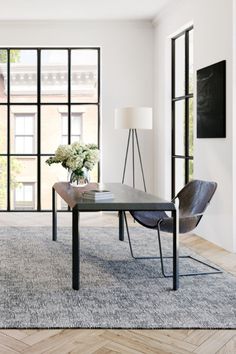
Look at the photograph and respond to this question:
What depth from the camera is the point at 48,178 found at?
8938mm

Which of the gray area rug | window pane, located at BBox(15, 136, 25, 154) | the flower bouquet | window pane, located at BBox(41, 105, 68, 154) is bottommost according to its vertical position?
the gray area rug

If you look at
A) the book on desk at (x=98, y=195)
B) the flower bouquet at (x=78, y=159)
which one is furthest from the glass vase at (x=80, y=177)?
the book on desk at (x=98, y=195)

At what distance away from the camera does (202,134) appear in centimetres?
596

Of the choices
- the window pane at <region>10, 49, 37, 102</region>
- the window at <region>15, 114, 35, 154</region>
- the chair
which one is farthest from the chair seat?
the window pane at <region>10, 49, 37, 102</region>

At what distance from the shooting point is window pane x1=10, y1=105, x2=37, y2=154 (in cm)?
862

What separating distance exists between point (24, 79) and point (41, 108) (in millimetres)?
568

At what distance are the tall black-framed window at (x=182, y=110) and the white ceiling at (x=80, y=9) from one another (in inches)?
26.2

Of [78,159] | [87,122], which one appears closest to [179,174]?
[87,122]

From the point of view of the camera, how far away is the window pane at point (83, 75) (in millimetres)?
8633

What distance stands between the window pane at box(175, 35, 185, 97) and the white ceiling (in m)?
0.59

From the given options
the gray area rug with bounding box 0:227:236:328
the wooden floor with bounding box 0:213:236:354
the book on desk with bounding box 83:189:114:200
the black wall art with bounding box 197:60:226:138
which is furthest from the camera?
the black wall art with bounding box 197:60:226:138

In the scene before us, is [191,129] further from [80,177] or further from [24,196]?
[24,196]

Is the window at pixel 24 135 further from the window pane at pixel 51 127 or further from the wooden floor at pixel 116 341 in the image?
the wooden floor at pixel 116 341

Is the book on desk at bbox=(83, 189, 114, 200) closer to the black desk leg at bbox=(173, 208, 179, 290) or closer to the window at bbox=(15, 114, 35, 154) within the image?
the black desk leg at bbox=(173, 208, 179, 290)
